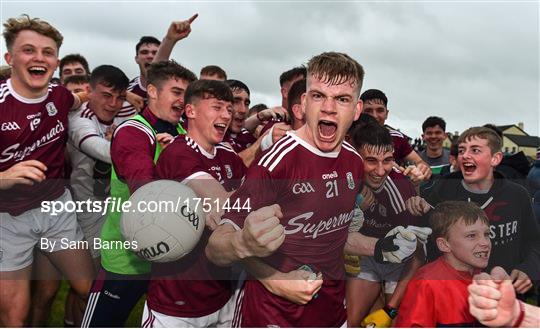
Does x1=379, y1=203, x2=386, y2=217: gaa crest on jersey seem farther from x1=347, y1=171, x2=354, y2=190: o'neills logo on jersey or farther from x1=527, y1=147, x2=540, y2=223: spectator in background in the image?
x1=527, y1=147, x2=540, y2=223: spectator in background

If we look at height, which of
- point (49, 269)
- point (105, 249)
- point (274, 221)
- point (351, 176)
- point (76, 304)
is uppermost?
point (351, 176)

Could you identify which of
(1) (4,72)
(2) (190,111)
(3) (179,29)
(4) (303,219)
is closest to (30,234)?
(2) (190,111)

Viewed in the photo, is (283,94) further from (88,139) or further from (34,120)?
(34,120)

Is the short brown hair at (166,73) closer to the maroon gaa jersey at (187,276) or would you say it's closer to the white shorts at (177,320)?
the maroon gaa jersey at (187,276)

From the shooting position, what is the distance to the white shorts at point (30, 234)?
3861 millimetres

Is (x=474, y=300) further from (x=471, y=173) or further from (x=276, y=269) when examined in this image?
(x=471, y=173)

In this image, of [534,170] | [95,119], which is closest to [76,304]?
[95,119]

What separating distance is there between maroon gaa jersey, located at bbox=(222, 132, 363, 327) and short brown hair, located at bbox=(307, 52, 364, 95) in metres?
0.45

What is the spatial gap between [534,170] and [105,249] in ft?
18.3

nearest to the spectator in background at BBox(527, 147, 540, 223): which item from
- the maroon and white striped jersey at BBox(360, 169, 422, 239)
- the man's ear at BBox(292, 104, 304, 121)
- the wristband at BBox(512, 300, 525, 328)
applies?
the maroon and white striped jersey at BBox(360, 169, 422, 239)

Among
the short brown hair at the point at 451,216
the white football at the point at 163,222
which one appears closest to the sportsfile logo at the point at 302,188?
the white football at the point at 163,222

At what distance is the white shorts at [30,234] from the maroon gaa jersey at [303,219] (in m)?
1.87

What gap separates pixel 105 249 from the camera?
12.7 ft

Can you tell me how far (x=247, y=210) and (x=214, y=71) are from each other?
4532mm
